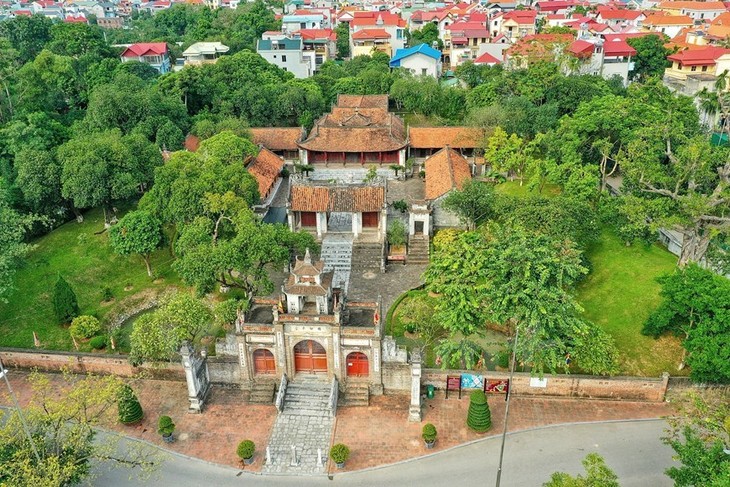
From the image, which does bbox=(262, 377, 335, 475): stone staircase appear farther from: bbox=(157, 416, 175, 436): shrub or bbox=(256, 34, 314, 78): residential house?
bbox=(256, 34, 314, 78): residential house

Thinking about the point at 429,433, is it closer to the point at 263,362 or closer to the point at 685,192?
the point at 263,362

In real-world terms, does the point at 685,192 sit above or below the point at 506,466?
above

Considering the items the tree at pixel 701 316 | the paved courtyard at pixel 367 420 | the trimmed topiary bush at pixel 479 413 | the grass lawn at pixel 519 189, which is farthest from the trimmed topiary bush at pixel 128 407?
the grass lawn at pixel 519 189

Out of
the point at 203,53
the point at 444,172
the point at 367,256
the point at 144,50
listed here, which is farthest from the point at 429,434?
the point at 144,50

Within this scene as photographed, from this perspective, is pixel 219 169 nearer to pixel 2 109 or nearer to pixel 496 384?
pixel 496 384

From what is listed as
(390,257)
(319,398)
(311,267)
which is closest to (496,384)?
(319,398)

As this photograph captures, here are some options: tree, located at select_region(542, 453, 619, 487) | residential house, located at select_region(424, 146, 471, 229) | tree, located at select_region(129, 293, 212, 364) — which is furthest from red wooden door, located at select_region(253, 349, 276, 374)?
residential house, located at select_region(424, 146, 471, 229)
